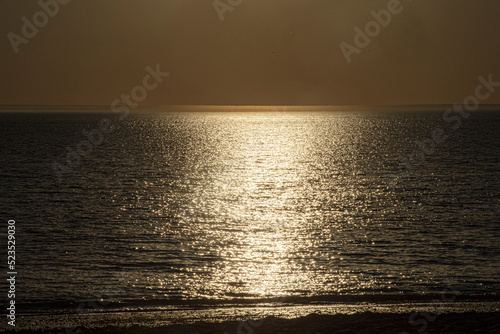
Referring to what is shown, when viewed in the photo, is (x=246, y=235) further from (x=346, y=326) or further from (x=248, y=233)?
(x=346, y=326)

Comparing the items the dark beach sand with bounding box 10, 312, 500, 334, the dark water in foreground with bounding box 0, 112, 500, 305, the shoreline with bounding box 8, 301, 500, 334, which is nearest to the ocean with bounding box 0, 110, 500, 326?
the dark water in foreground with bounding box 0, 112, 500, 305

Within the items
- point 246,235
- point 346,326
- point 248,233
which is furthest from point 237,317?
point 248,233

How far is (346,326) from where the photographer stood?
24344mm

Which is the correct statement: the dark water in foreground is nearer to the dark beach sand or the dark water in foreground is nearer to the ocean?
the ocean

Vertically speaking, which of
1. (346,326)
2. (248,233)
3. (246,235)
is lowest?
(346,326)

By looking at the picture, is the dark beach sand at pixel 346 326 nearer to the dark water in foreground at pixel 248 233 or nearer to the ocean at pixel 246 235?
the ocean at pixel 246 235

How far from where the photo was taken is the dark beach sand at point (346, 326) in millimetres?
23789

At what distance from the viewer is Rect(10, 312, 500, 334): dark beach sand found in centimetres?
2379

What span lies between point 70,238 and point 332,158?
97.3 m

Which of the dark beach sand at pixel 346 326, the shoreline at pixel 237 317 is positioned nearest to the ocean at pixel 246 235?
the shoreline at pixel 237 317

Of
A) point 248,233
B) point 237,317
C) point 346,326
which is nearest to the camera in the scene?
point 346,326

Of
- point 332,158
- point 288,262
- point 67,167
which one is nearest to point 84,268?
point 288,262

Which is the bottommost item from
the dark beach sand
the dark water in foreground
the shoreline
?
the dark beach sand

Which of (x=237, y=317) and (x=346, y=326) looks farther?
(x=237, y=317)
